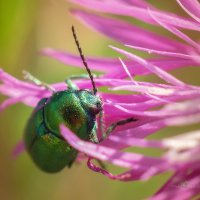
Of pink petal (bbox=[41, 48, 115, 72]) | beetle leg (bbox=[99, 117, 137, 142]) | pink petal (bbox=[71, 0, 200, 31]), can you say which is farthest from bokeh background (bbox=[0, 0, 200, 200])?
beetle leg (bbox=[99, 117, 137, 142])

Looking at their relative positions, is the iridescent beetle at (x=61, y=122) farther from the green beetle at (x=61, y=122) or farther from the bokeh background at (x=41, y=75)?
the bokeh background at (x=41, y=75)

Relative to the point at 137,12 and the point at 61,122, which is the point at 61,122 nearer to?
the point at 61,122

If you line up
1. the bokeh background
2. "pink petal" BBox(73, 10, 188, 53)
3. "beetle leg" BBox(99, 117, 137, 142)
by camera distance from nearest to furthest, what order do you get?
1. "beetle leg" BBox(99, 117, 137, 142)
2. "pink petal" BBox(73, 10, 188, 53)
3. the bokeh background

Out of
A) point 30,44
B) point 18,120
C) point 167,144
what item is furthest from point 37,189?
point 167,144

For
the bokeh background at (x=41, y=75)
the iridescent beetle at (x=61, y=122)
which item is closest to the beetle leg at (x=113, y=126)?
the iridescent beetle at (x=61, y=122)

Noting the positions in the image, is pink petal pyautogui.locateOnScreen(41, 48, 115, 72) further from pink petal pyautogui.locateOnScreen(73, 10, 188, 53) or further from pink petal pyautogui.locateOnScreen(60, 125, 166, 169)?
pink petal pyautogui.locateOnScreen(60, 125, 166, 169)

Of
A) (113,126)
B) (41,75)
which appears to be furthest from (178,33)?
(41,75)
